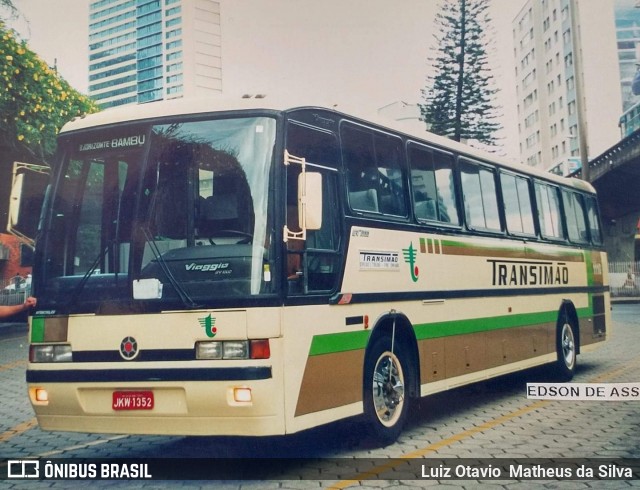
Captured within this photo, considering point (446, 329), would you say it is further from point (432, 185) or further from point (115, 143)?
point (115, 143)

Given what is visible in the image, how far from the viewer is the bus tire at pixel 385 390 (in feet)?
21.7

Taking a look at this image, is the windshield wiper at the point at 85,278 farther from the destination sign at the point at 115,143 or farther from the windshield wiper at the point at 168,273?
the destination sign at the point at 115,143

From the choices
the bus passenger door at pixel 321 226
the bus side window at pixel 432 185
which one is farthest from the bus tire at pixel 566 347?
the bus passenger door at pixel 321 226

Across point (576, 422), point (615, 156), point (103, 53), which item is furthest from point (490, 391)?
point (615, 156)

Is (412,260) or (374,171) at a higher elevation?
(374,171)

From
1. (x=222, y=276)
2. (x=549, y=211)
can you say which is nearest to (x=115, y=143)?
(x=222, y=276)

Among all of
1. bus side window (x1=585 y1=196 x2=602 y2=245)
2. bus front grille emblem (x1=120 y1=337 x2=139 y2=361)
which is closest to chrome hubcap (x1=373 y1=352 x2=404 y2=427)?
bus front grille emblem (x1=120 y1=337 x2=139 y2=361)

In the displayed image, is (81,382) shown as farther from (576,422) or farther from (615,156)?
(615,156)

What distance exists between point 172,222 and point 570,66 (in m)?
8.55

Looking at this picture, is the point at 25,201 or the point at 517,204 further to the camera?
the point at 517,204

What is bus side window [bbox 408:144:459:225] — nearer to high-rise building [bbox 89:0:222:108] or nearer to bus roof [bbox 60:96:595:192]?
bus roof [bbox 60:96:595:192]

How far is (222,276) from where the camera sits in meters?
5.50

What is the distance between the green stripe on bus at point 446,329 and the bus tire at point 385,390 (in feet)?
0.89

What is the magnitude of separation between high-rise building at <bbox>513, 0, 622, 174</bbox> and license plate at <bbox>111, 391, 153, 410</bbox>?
3.87 metres
